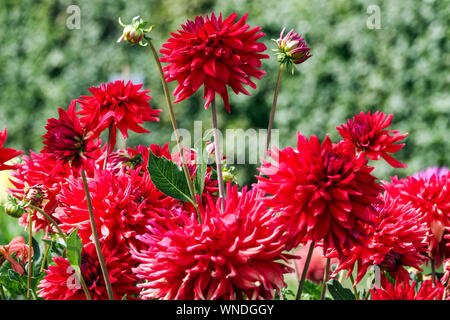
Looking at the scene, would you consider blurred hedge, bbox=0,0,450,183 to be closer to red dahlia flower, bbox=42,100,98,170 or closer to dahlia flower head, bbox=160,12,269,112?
dahlia flower head, bbox=160,12,269,112

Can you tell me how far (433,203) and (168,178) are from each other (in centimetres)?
44

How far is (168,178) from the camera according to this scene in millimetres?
737

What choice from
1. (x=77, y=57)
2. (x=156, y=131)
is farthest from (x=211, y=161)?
(x=77, y=57)

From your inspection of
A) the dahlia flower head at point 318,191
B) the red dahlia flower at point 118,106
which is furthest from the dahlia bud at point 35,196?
the dahlia flower head at point 318,191

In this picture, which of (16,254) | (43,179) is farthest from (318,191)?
(16,254)

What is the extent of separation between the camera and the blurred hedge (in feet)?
11.0

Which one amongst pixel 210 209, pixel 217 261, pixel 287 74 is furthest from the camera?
pixel 287 74

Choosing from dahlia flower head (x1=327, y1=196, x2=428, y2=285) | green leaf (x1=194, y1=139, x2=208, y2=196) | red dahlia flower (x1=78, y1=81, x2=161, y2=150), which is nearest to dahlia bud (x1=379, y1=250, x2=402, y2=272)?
dahlia flower head (x1=327, y1=196, x2=428, y2=285)

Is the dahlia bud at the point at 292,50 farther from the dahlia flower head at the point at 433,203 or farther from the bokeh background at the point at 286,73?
the bokeh background at the point at 286,73

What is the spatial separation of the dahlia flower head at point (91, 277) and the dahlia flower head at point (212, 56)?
24 centimetres

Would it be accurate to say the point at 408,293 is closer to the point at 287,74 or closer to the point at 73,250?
the point at 73,250

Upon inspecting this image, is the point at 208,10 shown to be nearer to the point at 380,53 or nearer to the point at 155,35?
the point at 155,35

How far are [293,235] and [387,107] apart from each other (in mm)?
3052

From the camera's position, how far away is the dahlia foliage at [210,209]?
605mm
